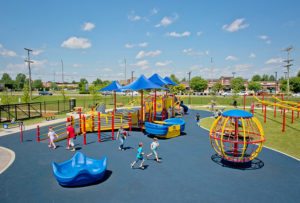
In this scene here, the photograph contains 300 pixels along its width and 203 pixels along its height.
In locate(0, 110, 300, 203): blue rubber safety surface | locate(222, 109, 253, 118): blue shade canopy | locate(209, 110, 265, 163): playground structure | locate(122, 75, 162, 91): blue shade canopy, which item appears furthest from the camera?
locate(122, 75, 162, 91): blue shade canopy

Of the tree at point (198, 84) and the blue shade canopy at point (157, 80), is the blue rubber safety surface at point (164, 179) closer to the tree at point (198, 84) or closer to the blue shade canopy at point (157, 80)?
the blue shade canopy at point (157, 80)

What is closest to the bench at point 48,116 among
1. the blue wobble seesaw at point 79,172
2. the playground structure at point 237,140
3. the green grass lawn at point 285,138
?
the blue wobble seesaw at point 79,172

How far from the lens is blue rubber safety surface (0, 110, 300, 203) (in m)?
7.98

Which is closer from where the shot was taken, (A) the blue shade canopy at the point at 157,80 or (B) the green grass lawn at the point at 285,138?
(B) the green grass lawn at the point at 285,138

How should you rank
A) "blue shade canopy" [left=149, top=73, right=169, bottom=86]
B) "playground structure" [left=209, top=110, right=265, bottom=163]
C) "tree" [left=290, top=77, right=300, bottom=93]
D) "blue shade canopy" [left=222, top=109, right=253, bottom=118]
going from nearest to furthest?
"playground structure" [left=209, top=110, right=265, bottom=163]
"blue shade canopy" [left=222, top=109, right=253, bottom=118]
"blue shade canopy" [left=149, top=73, right=169, bottom=86]
"tree" [left=290, top=77, right=300, bottom=93]

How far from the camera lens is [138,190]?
8.45m

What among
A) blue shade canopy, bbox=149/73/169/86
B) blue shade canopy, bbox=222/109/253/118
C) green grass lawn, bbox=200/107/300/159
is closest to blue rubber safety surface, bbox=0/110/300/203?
green grass lawn, bbox=200/107/300/159

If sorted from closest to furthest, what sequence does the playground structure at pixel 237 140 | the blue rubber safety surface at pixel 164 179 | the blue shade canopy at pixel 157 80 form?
the blue rubber safety surface at pixel 164 179 < the playground structure at pixel 237 140 < the blue shade canopy at pixel 157 80

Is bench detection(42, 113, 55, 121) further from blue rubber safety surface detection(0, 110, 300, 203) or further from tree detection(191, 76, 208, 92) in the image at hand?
tree detection(191, 76, 208, 92)

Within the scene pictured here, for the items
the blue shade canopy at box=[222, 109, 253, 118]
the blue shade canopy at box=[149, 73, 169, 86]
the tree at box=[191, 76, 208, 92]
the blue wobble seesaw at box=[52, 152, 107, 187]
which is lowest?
the blue wobble seesaw at box=[52, 152, 107, 187]

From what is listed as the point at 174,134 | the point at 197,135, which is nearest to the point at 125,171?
the point at 174,134

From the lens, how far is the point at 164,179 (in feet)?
31.1

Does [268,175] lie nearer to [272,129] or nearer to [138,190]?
[138,190]

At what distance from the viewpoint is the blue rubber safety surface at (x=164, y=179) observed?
7.98m
